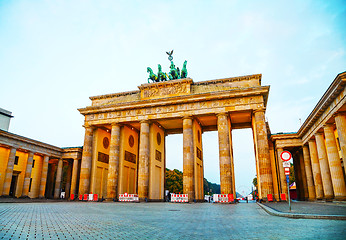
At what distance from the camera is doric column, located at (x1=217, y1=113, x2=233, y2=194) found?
26816 millimetres

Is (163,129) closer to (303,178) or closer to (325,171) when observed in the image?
(303,178)

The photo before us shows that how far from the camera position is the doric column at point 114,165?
3111 cm

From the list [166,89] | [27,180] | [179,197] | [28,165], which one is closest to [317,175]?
[179,197]

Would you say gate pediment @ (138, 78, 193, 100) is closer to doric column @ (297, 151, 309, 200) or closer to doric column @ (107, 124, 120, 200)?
doric column @ (107, 124, 120, 200)

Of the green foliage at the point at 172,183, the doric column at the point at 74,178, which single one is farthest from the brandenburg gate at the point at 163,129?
the green foliage at the point at 172,183

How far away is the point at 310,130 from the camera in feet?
88.7

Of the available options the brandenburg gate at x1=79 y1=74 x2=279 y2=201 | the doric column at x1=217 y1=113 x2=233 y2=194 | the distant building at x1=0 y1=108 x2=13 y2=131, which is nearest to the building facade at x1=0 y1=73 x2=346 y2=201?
the brandenburg gate at x1=79 y1=74 x2=279 y2=201

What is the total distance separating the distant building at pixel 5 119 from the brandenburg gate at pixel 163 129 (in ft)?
62.2

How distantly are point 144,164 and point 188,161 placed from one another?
18.8 feet

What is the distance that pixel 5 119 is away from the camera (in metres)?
43.8

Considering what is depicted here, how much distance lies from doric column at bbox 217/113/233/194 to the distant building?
3800 cm

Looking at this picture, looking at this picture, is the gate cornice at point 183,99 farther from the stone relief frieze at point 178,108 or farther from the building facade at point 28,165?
the building facade at point 28,165

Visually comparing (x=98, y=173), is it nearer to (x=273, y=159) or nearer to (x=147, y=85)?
(x=147, y=85)

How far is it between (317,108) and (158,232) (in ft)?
70.0
